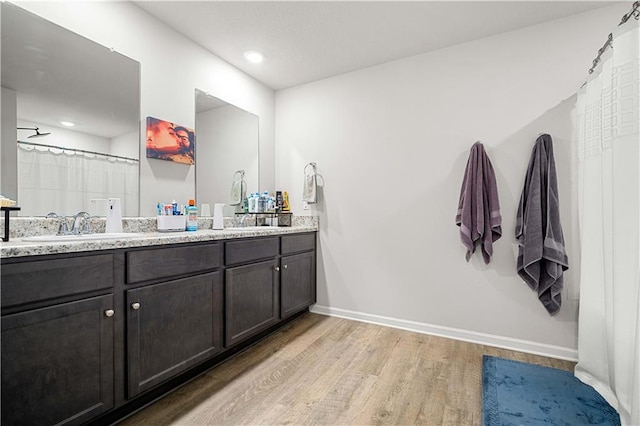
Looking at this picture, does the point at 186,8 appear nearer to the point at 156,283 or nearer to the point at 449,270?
the point at 156,283

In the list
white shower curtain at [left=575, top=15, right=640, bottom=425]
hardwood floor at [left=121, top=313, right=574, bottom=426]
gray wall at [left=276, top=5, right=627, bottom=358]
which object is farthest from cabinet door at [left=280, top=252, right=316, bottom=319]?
white shower curtain at [left=575, top=15, right=640, bottom=425]

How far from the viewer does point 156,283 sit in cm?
157

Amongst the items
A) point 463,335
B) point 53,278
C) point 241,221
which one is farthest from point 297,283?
point 53,278

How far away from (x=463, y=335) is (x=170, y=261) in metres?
2.32

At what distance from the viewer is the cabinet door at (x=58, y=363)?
1.09 metres

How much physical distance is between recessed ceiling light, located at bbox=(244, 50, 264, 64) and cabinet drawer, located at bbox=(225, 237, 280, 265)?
1.64 meters

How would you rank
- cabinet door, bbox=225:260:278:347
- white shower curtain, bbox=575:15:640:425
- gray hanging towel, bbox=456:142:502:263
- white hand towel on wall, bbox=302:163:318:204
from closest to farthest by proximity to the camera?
white shower curtain, bbox=575:15:640:425 < cabinet door, bbox=225:260:278:347 < gray hanging towel, bbox=456:142:502:263 < white hand towel on wall, bbox=302:163:318:204

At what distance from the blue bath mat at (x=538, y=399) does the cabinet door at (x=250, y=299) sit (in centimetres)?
153

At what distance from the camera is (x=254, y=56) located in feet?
8.86

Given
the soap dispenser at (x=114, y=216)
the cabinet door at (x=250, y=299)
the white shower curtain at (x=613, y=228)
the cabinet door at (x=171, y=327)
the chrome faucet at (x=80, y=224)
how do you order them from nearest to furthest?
1. the white shower curtain at (x=613, y=228)
2. the cabinet door at (x=171, y=327)
3. the chrome faucet at (x=80, y=224)
4. the soap dispenser at (x=114, y=216)
5. the cabinet door at (x=250, y=299)

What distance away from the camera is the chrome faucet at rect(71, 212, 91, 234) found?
1.70 m

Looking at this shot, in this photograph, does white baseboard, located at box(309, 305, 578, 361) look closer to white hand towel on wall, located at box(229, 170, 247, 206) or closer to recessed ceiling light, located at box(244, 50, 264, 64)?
white hand towel on wall, located at box(229, 170, 247, 206)

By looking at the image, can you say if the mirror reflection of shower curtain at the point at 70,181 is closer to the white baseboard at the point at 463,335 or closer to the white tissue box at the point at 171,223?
the white tissue box at the point at 171,223

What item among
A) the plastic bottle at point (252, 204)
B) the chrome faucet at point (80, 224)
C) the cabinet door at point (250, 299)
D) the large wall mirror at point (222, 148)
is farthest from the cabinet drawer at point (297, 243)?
the chrome faucet at point (80, 224)
